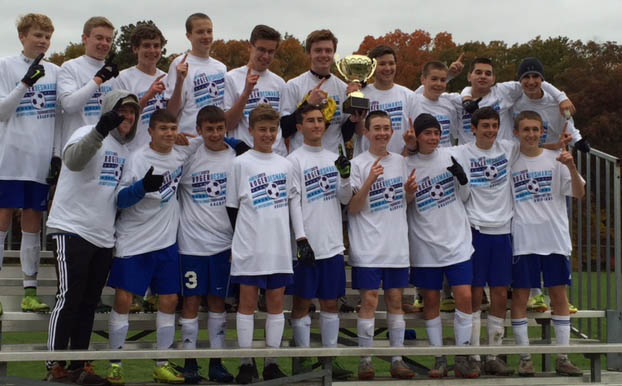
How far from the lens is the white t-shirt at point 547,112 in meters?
7.42

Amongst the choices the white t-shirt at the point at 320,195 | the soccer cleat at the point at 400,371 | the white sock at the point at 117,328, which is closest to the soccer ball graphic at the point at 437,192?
the white t-shirt at the point at 320,195

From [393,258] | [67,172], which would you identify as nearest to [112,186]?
[67,172]

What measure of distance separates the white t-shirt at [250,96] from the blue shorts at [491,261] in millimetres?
1775

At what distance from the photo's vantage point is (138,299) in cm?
648

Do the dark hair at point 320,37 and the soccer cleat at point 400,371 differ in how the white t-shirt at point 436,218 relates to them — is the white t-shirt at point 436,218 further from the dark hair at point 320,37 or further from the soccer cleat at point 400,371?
the dark hair at point 320,37

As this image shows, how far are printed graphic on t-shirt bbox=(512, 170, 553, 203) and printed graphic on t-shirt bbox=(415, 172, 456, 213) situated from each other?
678 millimetres

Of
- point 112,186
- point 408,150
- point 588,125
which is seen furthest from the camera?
point 588,125

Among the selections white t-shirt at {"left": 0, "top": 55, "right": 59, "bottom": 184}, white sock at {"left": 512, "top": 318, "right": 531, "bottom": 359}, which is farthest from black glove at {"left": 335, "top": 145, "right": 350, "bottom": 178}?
white t-shirt at {"left": 0, "top": 55, "right": 59, "bottom": 184}

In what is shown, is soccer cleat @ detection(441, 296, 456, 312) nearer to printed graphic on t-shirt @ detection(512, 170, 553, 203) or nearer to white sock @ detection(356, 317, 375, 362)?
printed graphic on t-shirt @ detection(512, 170, 553, 203)

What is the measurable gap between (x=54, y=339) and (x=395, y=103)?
11.1 ft

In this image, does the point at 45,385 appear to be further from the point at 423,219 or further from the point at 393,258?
the point at 423,219

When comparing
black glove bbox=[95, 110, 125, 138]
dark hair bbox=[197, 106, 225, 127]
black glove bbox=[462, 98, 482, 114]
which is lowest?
black glove bbox=[95, 110, 125, 138]

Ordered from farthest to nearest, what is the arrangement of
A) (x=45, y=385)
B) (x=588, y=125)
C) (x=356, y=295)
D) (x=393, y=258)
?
(x=588, y=125) < (x=356, y=295) < (x=393, y=258) < (x=45, y=385)

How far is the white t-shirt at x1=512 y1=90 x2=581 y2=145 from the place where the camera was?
24.3 feet
